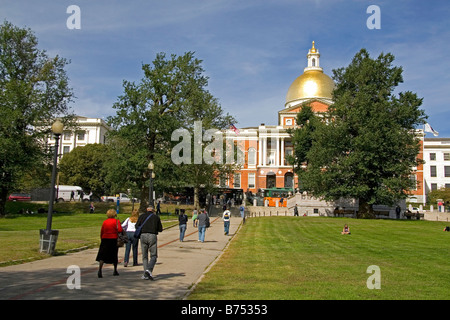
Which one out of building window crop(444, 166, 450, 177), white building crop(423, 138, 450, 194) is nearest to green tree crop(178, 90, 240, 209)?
white building crop(423, 138, 450, 194)

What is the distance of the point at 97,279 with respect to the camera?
10891 mm

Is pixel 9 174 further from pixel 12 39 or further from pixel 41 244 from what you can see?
pixel 41 244

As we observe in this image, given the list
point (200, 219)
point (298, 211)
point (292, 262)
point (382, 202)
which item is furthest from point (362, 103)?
point (292, 262)

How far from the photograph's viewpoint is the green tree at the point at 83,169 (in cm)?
7750

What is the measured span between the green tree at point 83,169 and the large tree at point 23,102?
2978cm

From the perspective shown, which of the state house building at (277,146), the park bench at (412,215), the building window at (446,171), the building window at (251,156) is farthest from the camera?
the building window at (446,171)

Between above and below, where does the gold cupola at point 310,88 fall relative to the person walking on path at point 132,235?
above

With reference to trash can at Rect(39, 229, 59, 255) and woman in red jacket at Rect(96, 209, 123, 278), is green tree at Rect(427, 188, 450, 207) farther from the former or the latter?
woman in red jacket at Rect(96, 209, 123, 278)

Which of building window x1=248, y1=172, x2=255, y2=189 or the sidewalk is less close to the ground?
building window x1=248, y1=172, x2=255, y2=189

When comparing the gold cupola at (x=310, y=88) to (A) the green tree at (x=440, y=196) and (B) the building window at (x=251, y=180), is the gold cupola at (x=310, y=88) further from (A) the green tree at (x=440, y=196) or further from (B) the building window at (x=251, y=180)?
(A) the green tree at (x=440, y=196)

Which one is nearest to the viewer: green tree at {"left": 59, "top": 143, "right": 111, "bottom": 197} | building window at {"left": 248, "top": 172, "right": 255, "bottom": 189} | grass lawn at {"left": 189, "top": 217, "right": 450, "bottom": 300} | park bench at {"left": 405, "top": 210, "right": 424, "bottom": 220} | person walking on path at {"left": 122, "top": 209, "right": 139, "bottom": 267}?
grass lawn at {"left": 189, "top": 217, "right": 450, "bottom": 300}

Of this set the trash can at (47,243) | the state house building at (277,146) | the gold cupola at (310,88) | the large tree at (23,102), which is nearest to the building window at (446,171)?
the state house building at (277,146)

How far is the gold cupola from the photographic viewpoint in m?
96.1

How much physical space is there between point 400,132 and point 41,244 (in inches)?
1632
